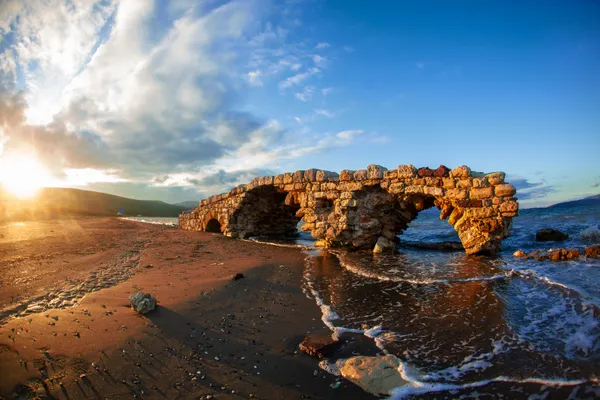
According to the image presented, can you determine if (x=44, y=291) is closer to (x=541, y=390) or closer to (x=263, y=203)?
(x=541, y=390)

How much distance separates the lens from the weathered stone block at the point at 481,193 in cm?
874

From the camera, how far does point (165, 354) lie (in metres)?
3.57

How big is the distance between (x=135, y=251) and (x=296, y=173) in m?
6.80

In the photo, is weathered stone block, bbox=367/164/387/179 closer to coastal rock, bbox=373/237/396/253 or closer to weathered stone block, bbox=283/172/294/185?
coastal rock, bbox=373/237/396/253

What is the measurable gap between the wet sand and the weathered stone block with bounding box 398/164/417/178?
5.18m

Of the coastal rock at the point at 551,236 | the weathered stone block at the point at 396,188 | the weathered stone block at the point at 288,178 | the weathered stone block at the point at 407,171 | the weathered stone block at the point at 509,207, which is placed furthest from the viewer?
the weathered stone block at the point at 288,178

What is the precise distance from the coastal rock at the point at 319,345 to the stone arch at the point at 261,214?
11338 millimetres

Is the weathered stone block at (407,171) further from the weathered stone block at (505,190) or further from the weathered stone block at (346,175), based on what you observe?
the weathered stone block at (505,190)

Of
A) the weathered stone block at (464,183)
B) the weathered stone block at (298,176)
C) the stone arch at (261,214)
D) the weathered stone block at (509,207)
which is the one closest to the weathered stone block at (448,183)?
the weathered stone block at (464,183)

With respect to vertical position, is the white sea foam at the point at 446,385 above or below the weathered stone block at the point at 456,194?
below

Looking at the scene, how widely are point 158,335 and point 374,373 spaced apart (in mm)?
2829

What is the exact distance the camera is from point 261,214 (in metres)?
16.6

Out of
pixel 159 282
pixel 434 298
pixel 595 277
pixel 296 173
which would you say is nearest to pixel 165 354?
pixel 159 282

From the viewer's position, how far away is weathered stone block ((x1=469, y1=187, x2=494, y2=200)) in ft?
28.7
